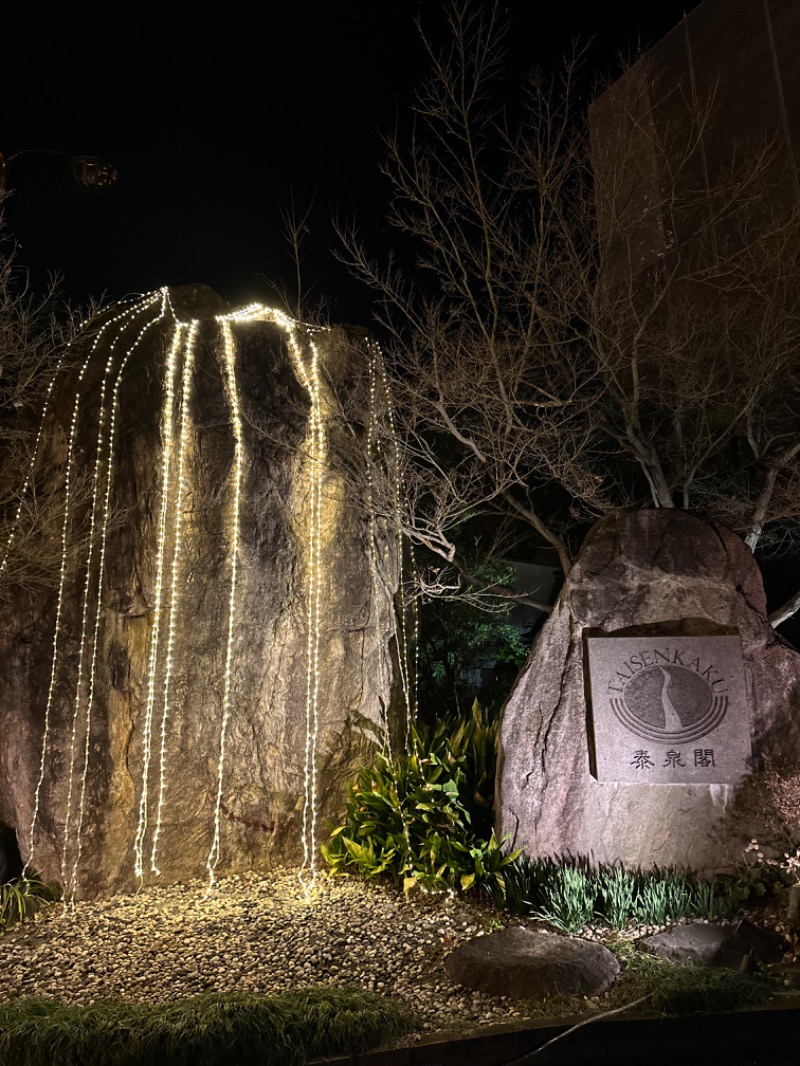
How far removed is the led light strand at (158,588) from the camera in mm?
7656

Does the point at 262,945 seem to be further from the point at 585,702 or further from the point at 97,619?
the point at 97,619

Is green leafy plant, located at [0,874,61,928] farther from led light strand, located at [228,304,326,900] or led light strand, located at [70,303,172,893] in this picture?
led light strand, located at [228,304,326,900]

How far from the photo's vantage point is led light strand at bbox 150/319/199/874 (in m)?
7.76

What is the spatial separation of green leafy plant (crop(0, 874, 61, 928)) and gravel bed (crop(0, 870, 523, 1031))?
16 centimetres

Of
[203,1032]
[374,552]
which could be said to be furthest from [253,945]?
[374,552]

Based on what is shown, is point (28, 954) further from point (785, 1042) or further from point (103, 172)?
point (103, 172)

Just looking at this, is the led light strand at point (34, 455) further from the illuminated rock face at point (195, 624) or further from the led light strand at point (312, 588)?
the led light strand at point (312, 588)

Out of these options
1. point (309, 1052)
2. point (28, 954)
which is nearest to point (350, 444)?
point (28, 954)

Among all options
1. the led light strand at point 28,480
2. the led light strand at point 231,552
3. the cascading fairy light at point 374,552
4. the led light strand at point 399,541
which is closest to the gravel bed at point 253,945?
the led light strand at point 231,552

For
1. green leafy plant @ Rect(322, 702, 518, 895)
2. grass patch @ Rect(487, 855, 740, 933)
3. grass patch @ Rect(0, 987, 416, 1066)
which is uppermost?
green leafy plant @ Rect(322, 702, 518, 895)

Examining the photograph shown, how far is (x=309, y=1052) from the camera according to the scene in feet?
14.0

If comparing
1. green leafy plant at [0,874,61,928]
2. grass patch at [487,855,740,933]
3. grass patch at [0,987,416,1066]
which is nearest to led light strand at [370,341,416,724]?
grass patch at [487,855,740,933]

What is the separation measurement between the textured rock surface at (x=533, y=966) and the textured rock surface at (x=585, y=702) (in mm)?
1234

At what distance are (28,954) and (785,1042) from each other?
511cm
